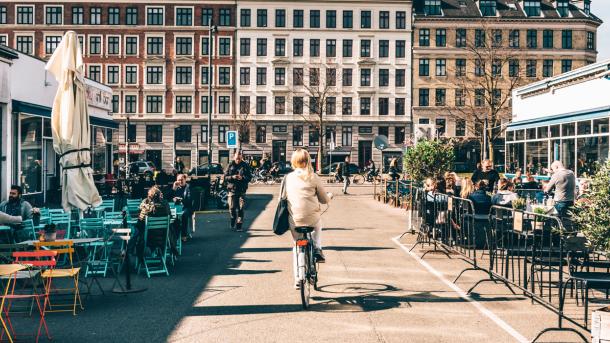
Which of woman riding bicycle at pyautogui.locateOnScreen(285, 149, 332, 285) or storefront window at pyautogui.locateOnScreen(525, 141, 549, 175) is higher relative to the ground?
storefront window at pyautogui.locateOnScreen(525, 141, 549, 175)

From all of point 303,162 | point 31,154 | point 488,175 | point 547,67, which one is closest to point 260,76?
point 547,67

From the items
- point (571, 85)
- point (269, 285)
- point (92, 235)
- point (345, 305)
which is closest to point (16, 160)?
point (92, 235)

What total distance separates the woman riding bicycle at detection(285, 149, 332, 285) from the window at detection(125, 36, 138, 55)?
203 ft

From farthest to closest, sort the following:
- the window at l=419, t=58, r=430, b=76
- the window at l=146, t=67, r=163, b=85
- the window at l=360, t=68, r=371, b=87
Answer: the window at l=419, t=58, r=430, b=76
the window at l=360, t=68, r=371, b=87
the window at l=146, t=67, r=163, b=85

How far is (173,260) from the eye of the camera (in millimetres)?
12016

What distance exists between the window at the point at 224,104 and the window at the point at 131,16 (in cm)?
1124

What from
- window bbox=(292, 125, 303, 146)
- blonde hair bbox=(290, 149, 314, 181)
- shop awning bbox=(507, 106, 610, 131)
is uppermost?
window bbox=(292, 125, 303, 146)

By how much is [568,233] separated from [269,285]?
4.32 metres

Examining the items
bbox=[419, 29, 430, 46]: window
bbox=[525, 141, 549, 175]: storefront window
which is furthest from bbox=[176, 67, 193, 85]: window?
bbox=[525, 141, 549, 175]: storefront window

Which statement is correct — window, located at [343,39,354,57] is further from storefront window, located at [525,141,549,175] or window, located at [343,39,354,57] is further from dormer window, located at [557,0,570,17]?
storefront window, located at [525,141,549,175]

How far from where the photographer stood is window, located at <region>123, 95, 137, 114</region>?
6725 centimetres

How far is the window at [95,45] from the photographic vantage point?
67.8 m

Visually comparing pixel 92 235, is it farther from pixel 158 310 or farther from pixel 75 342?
pixel 75 342

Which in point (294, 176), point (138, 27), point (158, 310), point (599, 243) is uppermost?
point (138, 27)
